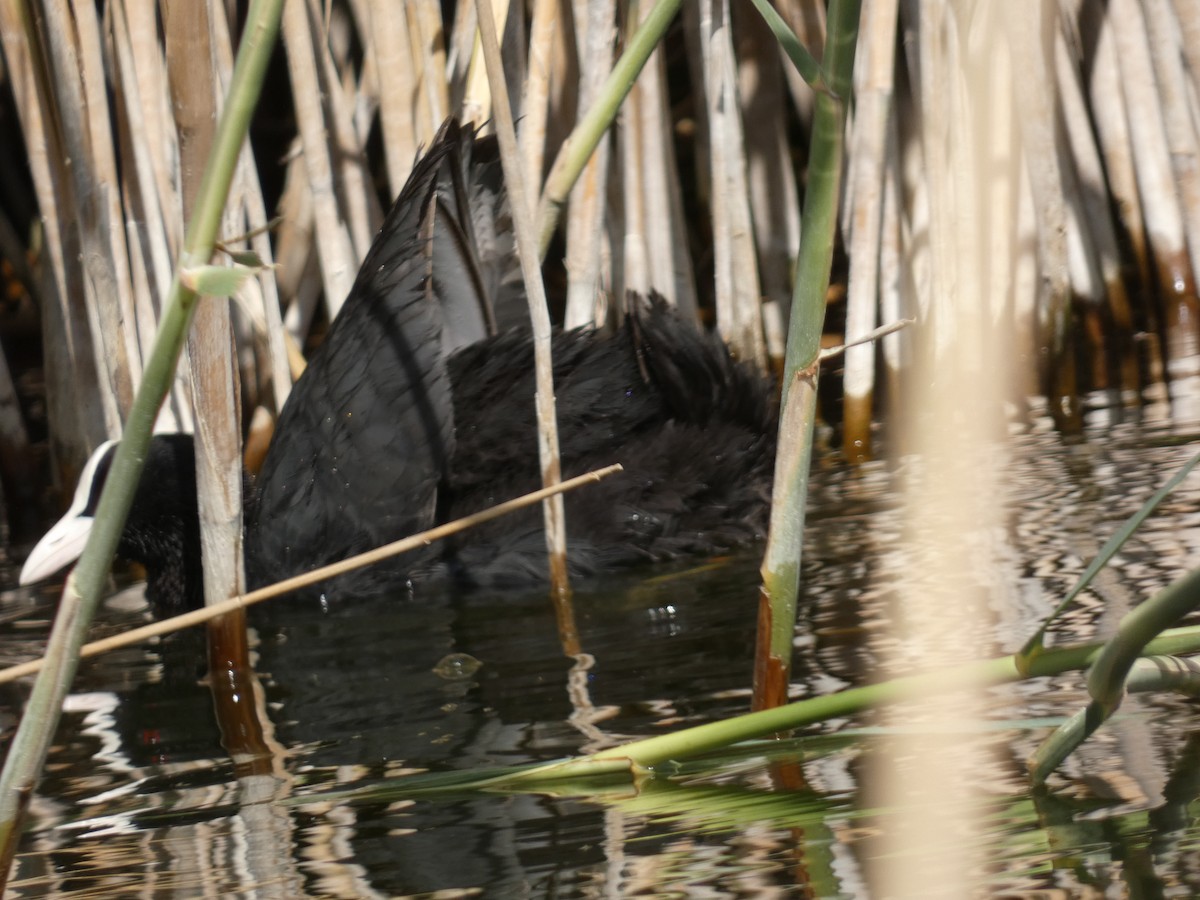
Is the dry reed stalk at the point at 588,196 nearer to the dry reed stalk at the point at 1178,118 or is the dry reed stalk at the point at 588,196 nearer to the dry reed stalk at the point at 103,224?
the dry reed stalk at the point at 103,224

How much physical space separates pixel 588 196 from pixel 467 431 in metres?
0.55

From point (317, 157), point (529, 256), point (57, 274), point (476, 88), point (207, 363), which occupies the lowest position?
point (207, 363)

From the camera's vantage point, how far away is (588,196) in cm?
327

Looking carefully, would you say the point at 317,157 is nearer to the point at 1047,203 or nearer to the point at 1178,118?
the point at 1047,203

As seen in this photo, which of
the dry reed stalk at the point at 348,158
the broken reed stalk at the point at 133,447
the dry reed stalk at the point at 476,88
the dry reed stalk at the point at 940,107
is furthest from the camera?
the dry reed stalk at the point at 348,158

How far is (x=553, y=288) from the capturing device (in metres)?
5.22

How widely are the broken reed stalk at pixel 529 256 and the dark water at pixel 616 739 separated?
0.94ft

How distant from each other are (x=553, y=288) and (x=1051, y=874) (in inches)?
156

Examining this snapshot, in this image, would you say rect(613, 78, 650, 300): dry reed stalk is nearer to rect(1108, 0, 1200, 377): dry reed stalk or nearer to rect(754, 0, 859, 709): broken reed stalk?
rect(1108, 0, 1200, 377): dry reed stalk

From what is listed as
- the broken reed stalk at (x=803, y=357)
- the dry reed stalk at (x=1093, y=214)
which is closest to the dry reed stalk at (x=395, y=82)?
the dry reed stalk at (x=1093, y=214)

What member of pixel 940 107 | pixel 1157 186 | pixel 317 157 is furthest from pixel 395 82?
pixel 1157 186

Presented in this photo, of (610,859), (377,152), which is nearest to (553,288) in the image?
(377,152)

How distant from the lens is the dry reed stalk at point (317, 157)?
10.6ft

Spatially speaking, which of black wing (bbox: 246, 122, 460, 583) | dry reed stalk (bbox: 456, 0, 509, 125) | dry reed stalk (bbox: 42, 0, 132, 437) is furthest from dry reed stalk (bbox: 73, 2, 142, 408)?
dry reed stalk (bbox: 456, 0, 509, 125)
